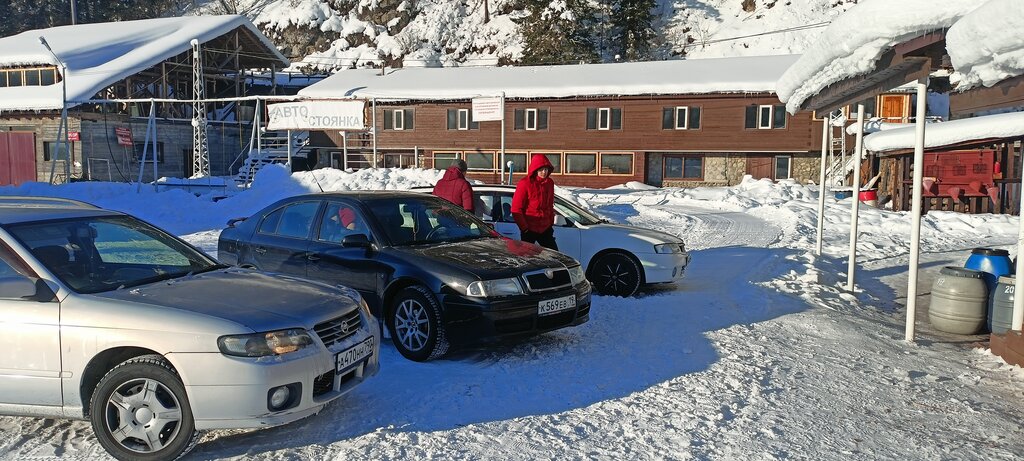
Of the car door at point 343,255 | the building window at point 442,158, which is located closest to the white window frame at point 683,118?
the building window at point 442,158

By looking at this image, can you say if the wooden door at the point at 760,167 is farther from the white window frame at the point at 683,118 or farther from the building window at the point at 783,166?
the white window frame at the point at 683,118

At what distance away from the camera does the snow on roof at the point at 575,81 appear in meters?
33.9

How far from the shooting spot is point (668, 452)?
4562 millimetres

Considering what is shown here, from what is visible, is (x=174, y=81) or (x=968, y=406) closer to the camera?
(x=968, y=406)

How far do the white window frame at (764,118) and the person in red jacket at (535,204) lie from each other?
26.9 meters

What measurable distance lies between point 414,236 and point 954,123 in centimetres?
2115

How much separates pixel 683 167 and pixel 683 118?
7.69 feet

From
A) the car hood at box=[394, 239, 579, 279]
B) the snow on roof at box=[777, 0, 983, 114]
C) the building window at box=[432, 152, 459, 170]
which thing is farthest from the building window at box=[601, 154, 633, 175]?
the car hood at box=[394, 239, 579, 279]

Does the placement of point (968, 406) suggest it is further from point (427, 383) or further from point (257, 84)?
point (257, 84)

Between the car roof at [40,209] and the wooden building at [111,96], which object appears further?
the wooden building at [111,96]

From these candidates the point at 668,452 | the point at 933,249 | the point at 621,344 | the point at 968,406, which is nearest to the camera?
the point at 668,452

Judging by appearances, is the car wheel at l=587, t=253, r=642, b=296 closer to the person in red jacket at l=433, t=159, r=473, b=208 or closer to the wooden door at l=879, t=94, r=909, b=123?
the person in red jacket at l=433, t=159, r=473, b=208

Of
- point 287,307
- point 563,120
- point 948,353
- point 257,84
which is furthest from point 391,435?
point 257,84

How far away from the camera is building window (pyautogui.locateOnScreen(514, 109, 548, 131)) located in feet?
119
